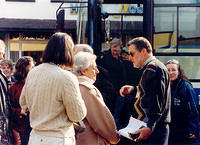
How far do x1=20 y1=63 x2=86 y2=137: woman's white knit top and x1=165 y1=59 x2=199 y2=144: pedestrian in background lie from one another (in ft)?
6.53

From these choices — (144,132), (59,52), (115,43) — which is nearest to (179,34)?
(115,43)

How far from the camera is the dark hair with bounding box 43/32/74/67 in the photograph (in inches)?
112

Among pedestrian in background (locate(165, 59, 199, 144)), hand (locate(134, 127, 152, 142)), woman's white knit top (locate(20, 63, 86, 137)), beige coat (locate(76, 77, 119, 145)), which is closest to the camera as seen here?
woman's white knit top (locate(20, 63, 86, 137))

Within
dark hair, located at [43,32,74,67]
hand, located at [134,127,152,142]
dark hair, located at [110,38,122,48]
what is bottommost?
hand, located at [134,127,152,142]

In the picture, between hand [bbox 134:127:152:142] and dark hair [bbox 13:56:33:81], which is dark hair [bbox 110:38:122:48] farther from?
hand [bbox 134:127:152:142]

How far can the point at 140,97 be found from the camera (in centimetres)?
347

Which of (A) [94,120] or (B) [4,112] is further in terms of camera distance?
(B) [4,112]

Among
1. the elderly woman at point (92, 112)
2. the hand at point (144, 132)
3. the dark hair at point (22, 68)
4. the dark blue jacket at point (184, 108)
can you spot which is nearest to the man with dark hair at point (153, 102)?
the hand at point (144, 132)

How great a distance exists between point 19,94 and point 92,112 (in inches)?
65.5

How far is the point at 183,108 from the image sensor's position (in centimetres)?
446

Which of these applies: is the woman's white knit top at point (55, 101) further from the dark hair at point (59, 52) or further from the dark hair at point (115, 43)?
the dark hair at point (115, 43)

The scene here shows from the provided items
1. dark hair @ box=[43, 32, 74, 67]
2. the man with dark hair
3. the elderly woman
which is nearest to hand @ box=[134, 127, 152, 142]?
the man with dark hair

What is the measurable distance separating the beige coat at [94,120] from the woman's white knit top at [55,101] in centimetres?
34

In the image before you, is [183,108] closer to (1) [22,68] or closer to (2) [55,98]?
(1) [22,68]
